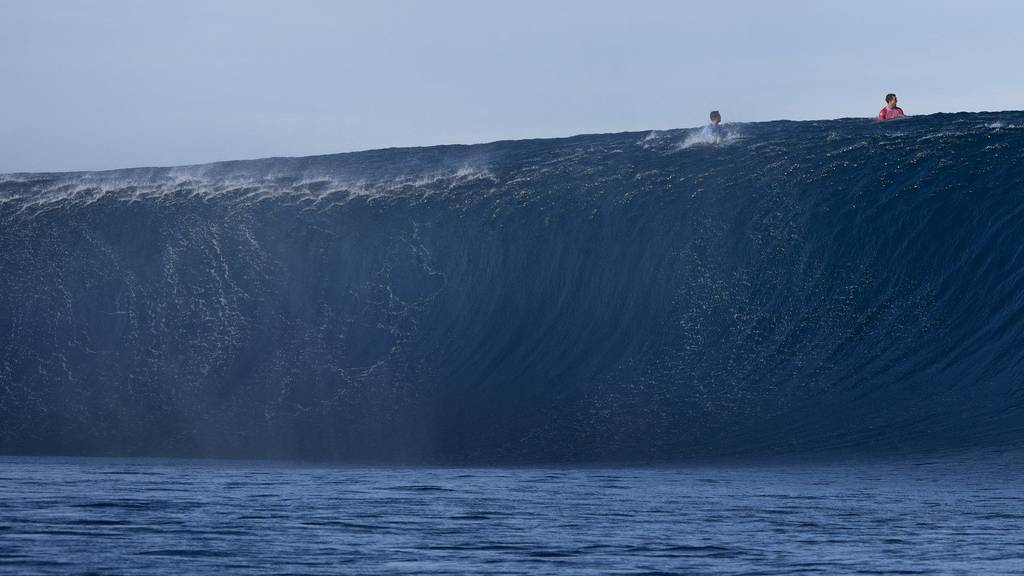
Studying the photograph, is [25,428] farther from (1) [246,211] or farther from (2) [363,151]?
(2) [363,151]

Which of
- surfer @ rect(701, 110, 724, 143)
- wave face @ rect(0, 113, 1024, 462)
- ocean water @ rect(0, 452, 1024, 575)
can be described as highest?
surfer @ rect(701, 110, 724, 143)

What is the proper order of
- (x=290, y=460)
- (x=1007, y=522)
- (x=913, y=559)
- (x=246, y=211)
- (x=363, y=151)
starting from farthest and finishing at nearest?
(x=363, y=151) < (x=246, y=211) < (x=290, y=460) < (x=1007, y=522) < (x=913, y=559)

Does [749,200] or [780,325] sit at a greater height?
[749,200]

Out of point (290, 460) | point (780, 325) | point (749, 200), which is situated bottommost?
point (290, 460)

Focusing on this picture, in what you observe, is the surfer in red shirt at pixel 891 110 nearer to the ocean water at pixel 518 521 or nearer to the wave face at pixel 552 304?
the wave face at pixel 552 304

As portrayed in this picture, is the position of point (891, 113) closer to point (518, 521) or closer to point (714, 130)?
point (714, 130)

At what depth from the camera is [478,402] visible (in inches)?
575

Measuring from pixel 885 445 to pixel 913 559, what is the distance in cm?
596

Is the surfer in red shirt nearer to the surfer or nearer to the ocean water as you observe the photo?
the surfer

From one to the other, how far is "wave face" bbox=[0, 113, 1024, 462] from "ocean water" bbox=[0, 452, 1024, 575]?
2738 millimetres

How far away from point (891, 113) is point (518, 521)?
12.6 metres

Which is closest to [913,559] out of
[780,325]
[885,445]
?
[885,445]

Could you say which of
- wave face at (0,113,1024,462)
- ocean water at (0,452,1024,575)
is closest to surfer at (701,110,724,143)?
wave face at (0,113,1024,462)

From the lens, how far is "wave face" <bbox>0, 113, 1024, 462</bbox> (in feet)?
44.2
